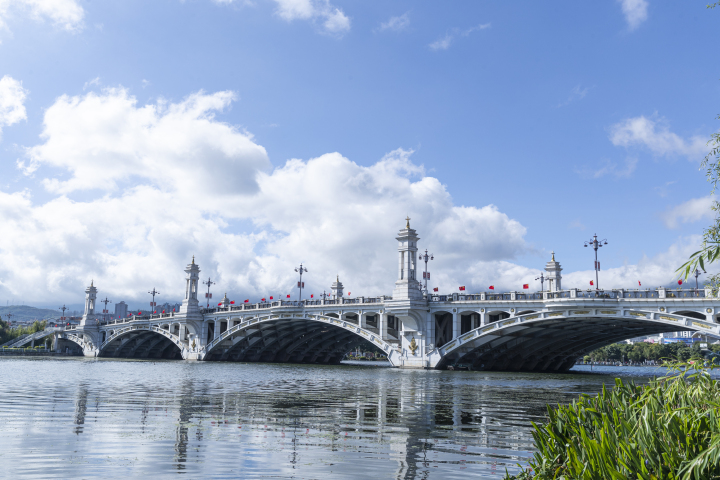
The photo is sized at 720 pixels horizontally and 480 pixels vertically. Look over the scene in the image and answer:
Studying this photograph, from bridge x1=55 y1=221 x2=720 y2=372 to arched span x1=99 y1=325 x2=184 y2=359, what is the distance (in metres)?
11.4

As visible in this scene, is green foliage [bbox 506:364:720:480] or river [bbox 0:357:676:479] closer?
green foliage [bbox 506:364:720:480]

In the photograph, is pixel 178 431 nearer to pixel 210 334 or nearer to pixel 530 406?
pixel 530 406

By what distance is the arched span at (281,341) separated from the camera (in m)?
88.7

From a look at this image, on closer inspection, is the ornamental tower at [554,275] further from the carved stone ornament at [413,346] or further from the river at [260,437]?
the river at [260,437]

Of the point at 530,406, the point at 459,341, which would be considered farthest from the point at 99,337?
the point at 530,406

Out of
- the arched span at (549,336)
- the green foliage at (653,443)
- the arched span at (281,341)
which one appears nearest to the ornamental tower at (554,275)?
the arched span at (549,336)

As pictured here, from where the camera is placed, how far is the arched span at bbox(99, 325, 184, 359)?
12026 cm

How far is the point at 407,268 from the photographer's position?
230 feet

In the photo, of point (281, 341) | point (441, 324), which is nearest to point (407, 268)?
point (441, 324)

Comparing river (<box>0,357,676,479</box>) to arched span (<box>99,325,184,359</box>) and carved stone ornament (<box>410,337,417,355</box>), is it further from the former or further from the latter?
arched span (<box>99,325,184,359</box>)

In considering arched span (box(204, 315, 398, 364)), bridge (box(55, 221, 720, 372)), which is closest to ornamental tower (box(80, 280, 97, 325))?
bridge (box(55, 221, 720, 372))

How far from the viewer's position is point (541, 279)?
78.2 metres

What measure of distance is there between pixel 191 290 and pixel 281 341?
19258 millimetres

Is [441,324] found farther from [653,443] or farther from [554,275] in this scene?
[653,443]
